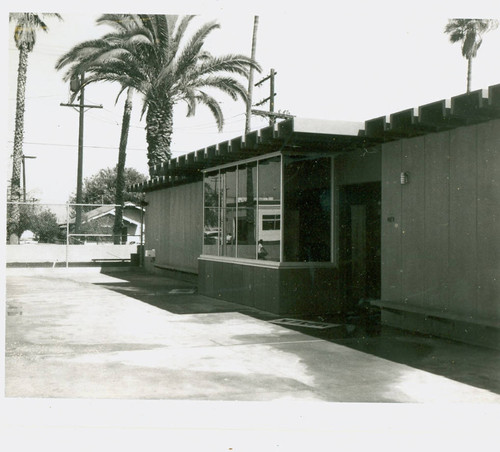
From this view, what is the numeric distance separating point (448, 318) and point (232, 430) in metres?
4.03

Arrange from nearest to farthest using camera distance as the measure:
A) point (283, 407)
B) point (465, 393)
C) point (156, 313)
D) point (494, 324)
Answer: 1. point (283, 407)
2. point (465, 393)
3. point (494, 324)
4. point (156, 313)

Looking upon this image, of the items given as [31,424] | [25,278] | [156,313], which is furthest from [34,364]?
[25,278]

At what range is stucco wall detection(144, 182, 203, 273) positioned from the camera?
51.6ft

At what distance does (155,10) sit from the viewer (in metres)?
5.41

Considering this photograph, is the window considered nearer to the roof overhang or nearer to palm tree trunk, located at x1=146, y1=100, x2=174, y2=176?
the roof overhang

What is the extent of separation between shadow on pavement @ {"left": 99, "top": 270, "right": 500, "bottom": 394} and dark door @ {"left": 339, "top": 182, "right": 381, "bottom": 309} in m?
1.35

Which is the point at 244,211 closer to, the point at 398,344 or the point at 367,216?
the point at 367,216

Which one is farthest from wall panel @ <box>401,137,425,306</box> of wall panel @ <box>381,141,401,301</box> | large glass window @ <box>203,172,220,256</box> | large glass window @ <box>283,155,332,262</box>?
large glass window @ <box>203,172,220,256</box>

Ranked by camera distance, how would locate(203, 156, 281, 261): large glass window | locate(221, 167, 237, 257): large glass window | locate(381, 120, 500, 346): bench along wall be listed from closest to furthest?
locate(381, 120, 500, 346): bench along wall → locate(203, 156, 281, 261): large glass window → locate(221, 167, 237, 257): large glass window

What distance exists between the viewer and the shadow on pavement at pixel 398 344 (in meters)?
6.08

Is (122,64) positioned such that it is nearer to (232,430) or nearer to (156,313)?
(156,313)

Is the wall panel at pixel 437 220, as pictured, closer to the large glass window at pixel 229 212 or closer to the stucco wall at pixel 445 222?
the stucco wall at pixel 445 222

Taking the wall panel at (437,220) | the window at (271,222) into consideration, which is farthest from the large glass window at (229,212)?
the wall panel at (437,220)

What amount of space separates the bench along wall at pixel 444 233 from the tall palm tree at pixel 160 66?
883cm
